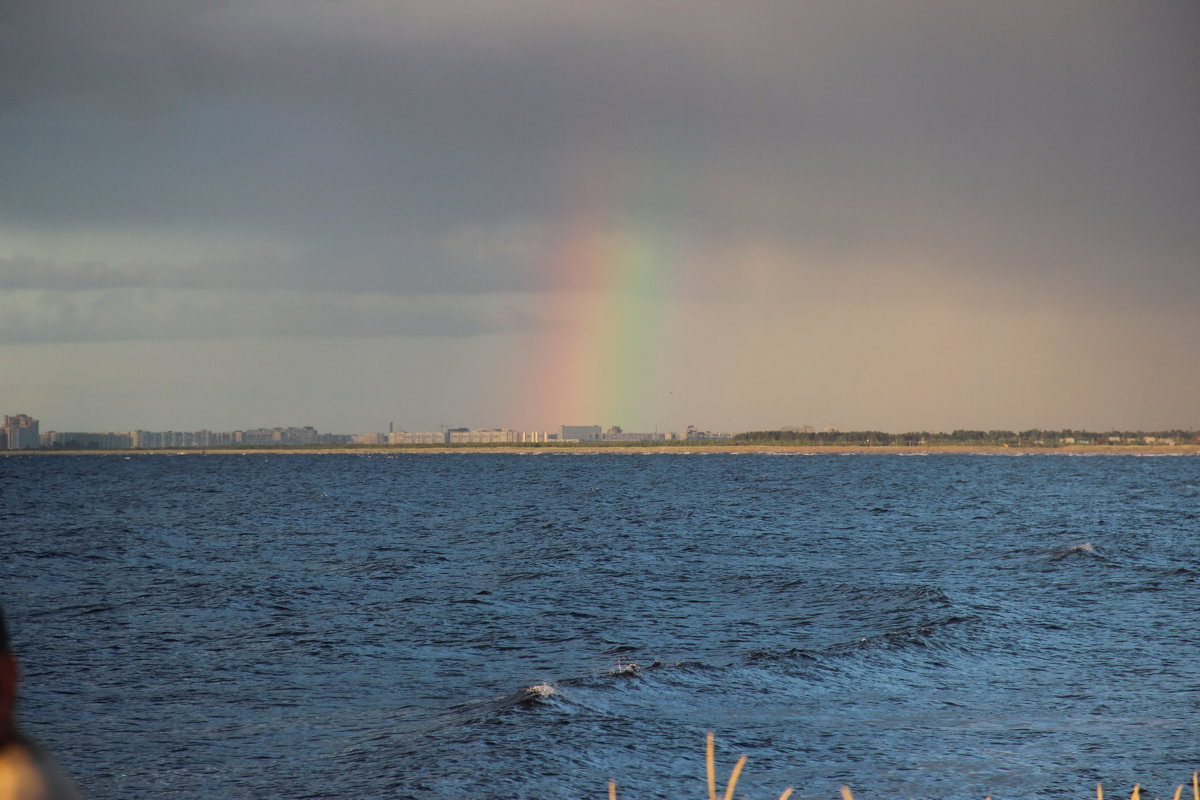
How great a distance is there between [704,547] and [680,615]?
24.8 metres

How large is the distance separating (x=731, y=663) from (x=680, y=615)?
9260mm

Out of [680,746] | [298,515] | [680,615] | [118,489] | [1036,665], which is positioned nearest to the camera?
[680,746]

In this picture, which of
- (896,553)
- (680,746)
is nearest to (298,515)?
(896,553)

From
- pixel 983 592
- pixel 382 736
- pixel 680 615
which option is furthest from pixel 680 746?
pixel 983 592

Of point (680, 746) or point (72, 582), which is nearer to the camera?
point (680, 746)

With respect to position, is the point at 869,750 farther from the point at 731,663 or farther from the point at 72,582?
the point at 72,582

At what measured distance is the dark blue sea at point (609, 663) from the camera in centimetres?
1895

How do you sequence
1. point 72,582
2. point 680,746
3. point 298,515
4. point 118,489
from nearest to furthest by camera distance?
1. point 680,746
2. point 72,582
3. point 298,515
4. point 118,489

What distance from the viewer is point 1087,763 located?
18.9m

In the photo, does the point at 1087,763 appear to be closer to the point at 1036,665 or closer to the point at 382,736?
the point at 1036,665

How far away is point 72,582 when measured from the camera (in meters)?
46.9

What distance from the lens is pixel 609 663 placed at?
2809 cm

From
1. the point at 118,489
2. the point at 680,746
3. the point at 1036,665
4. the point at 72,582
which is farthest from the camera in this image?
the point at 118,489

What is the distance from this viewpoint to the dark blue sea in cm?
1895
